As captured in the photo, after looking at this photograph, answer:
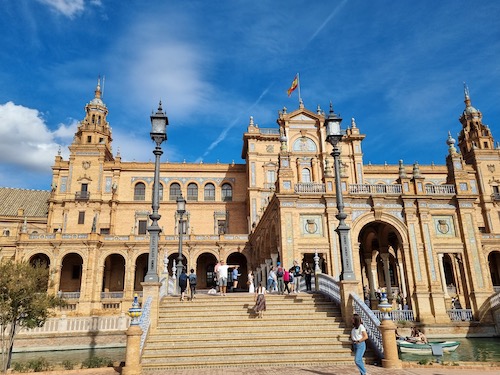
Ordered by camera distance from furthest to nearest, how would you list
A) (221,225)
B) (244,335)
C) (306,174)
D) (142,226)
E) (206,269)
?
1. (221,225)
2. (142,226)
3. (206,269)
4. (306,174)
5. (244,335)

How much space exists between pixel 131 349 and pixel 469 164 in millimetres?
47455

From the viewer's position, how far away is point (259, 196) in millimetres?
40656

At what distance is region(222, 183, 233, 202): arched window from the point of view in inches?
1754

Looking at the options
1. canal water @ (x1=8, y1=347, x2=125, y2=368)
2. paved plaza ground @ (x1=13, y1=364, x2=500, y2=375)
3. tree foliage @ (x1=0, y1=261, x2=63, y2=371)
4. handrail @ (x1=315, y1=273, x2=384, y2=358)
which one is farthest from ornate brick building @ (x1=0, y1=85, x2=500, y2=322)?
tree foliage @ (x1=0, y1=261, x2=63, y2=371)

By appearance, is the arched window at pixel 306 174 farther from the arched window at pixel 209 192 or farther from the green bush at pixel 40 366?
the green bush at pixel 40 366

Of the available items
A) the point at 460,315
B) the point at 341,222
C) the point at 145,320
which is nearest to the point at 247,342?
the point at 145,320

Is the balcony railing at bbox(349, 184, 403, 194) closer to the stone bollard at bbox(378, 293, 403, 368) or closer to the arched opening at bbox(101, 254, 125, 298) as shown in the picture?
the stone bollard at bbox(378, 293, 403, 368)

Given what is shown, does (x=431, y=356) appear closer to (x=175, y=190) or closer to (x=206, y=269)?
(x=206, y=269)

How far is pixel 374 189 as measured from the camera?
23688 mm

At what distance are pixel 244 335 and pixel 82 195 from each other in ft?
112

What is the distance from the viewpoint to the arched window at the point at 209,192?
146 ft

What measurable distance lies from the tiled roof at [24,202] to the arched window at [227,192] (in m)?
24.6

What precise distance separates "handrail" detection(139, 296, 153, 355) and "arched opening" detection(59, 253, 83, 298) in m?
29.7

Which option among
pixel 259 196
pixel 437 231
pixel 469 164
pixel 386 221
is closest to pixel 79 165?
pixel 259 196
